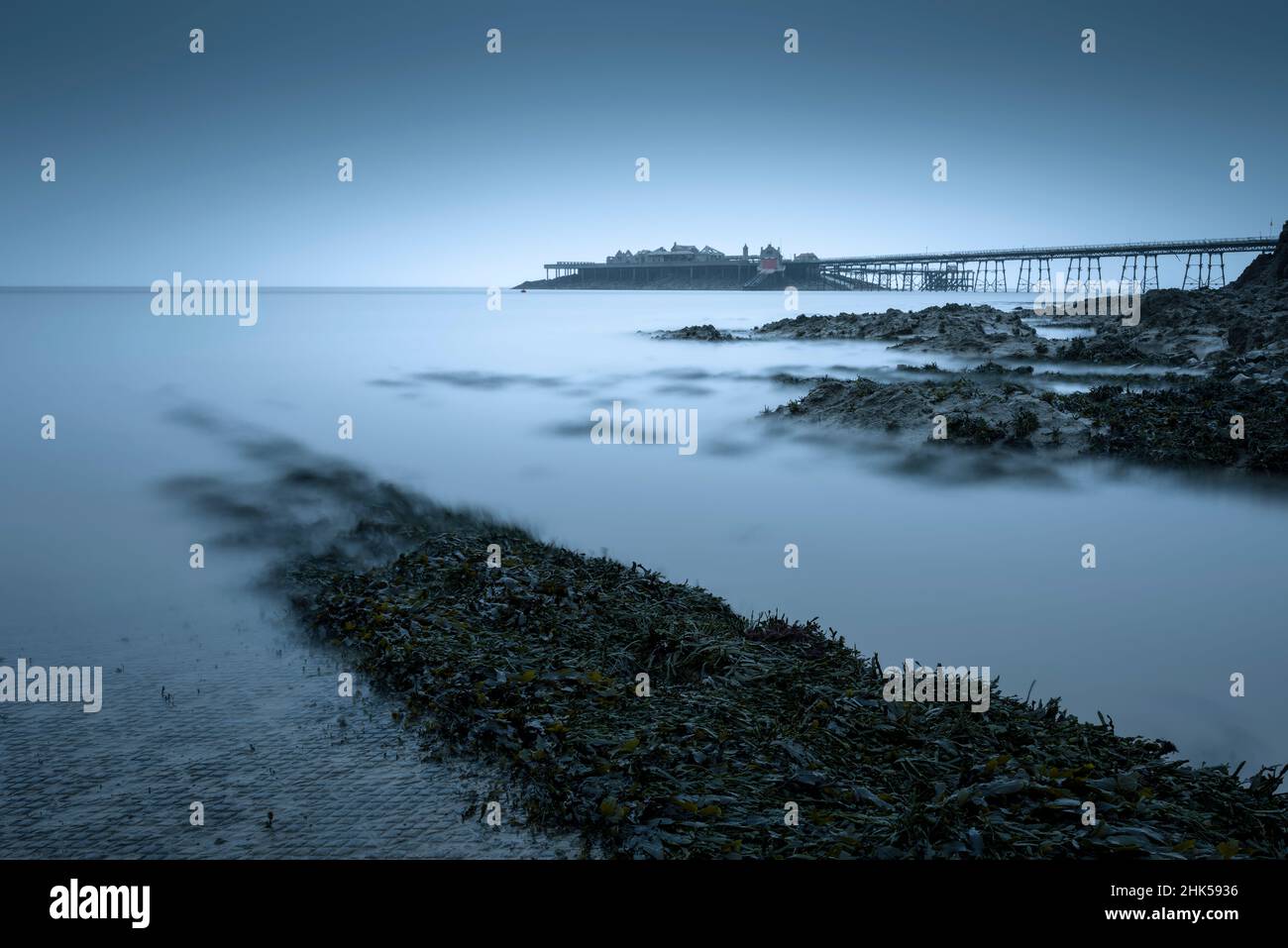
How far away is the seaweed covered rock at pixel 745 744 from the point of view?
5.12 m

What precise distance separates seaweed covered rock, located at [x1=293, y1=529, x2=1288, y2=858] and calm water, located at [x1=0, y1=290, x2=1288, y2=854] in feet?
2.40

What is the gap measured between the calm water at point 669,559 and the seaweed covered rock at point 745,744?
2.40 feet

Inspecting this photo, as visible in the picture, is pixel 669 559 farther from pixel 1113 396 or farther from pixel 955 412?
Result: pixel 1113 396

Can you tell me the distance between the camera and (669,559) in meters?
12.7

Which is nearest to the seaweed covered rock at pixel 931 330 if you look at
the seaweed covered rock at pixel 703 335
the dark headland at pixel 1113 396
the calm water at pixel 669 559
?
the dark headland at pixel 1113 396

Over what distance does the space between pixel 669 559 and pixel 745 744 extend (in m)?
6.56

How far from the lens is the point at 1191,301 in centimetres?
4603

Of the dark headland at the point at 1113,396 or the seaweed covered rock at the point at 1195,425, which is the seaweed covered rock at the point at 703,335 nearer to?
the dark headland at the point at 1113,396

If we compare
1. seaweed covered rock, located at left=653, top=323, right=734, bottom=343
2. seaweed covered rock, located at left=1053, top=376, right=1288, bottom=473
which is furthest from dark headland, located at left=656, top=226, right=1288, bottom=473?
seaweed covered rock, located at left=653, top=323, right=734, bottom=343

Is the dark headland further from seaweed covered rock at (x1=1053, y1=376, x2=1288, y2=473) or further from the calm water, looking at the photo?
the calm water

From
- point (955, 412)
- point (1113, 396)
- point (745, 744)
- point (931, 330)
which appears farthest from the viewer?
point (931, 330)

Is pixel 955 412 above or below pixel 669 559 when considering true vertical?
above

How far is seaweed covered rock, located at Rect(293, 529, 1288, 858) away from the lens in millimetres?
5125

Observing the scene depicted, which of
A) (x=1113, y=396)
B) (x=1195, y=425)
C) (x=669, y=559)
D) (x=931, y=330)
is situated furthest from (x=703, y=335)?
(x=669, y=559)
